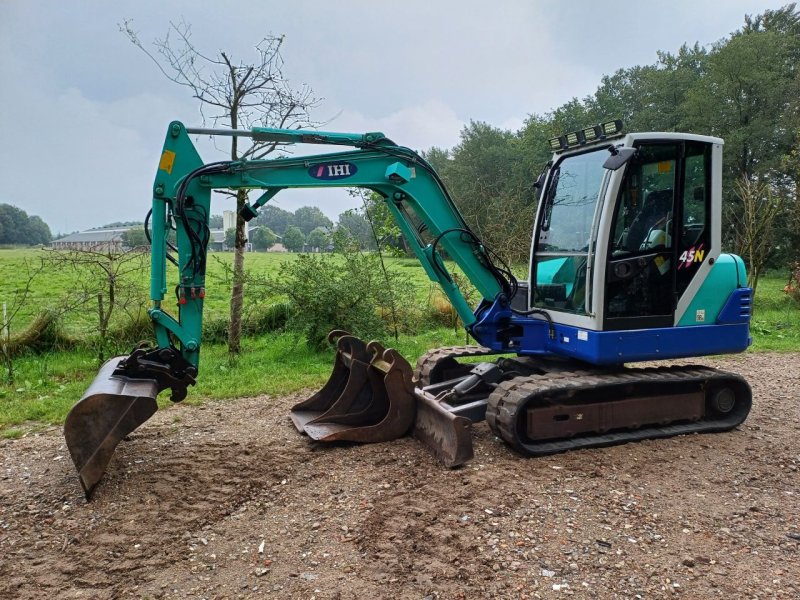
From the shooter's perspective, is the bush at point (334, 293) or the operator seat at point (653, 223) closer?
the operator seat at point (653, 223)

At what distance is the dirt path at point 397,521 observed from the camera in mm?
3150

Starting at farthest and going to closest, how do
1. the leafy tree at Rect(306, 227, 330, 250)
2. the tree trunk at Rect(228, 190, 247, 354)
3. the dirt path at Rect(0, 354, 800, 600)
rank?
1. the leafy tree at Rect(306, 227, 330, 250)
2. the tree trunk at Rect(228, 190, 247, 354)
3. the dirt path at Rect(0, 354, 800, 600)

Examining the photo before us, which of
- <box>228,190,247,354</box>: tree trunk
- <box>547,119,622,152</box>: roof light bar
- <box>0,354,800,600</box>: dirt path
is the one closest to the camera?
<box>0,354,800,600</box>: dirt path

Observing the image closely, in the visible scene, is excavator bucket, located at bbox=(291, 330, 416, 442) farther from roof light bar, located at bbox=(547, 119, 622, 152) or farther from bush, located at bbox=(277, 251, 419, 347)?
bush, located at bbox=(277, 251, 419, 347)

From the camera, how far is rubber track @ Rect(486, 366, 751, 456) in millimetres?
4824

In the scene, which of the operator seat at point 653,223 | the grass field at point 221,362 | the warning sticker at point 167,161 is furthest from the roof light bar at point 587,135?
the warning sticker at point 167,161

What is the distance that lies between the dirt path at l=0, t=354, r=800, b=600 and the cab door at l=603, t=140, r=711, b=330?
1220 millimetres

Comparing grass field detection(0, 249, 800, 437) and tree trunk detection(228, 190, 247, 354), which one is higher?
tree trunk detection(228, 190, 247, 354)

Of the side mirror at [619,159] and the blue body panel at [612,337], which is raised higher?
the side mirror at [619,159]

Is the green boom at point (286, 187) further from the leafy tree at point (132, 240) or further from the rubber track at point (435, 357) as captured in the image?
the leafy tree at point (132, 240)

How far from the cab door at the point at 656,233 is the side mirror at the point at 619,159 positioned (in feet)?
0.64

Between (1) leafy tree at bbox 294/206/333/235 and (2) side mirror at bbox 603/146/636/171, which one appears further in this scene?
(1) leafy tree at bbox 294/206/333/235

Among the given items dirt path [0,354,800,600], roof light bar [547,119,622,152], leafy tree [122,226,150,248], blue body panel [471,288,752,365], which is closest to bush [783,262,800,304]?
blue body panel [471,288,752,365]

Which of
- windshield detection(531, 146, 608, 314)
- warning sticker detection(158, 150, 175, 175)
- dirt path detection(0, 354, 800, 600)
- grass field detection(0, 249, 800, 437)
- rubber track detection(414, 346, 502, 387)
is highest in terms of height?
warning sticker detection(158, 150, 175, 175)
